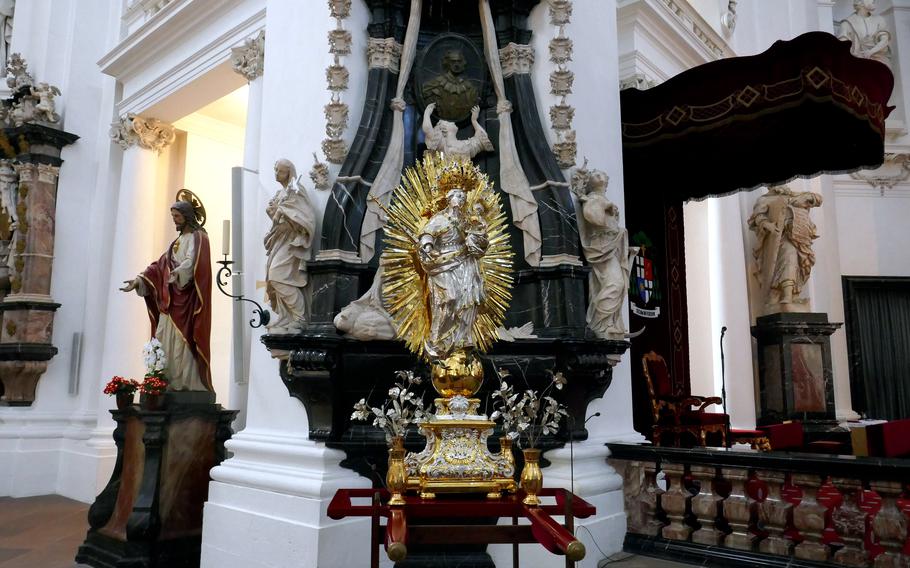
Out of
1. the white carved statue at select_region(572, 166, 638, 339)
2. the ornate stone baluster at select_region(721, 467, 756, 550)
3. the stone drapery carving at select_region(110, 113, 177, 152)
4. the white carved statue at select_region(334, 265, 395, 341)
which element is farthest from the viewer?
the stone drapery carving at select_region(110, 113, 177, 152)

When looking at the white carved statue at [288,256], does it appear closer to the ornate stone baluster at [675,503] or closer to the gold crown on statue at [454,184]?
the gold crown on statue at [454,184]

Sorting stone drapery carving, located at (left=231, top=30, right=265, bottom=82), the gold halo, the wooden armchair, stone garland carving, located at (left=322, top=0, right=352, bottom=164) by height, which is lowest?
the wooden armchair

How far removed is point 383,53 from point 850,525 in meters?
4.13

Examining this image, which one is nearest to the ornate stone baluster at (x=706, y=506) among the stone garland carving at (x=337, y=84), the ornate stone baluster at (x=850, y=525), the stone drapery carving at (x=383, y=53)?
the ornate stone baluster at (x=850, y=525)

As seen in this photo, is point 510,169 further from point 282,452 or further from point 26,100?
point 26,100

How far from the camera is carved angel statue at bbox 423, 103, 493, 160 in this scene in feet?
16.0

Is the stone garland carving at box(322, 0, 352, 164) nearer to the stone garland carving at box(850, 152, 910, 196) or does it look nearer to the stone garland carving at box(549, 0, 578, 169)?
the stone garland carving at box(549, 0, 578, 169)

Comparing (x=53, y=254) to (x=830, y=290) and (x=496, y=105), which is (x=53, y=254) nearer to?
(x=496, y=105)

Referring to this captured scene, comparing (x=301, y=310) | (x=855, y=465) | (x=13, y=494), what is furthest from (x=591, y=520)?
(x=13, y=494)

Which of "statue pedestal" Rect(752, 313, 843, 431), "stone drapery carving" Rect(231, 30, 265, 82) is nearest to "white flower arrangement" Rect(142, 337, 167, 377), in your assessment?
"stone drapery carving" Rect(231, 30, 265, 82)

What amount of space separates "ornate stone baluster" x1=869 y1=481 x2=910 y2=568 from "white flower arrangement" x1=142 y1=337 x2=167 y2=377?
5041mm

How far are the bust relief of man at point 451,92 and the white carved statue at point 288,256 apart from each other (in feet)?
4.02

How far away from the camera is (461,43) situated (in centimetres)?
510

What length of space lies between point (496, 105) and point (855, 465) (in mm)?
3200
